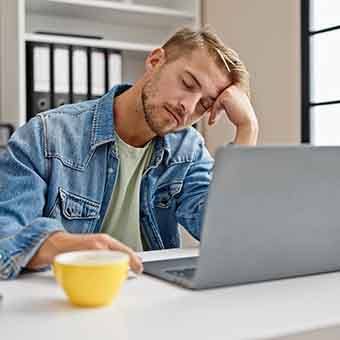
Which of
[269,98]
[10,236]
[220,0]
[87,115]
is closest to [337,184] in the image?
[10,236]

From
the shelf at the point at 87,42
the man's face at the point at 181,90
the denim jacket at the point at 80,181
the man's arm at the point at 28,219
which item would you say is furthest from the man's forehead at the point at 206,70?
the shelf at the point at 87,42

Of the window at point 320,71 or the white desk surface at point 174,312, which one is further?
the window at point 320,71

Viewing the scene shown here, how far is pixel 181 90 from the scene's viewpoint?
134cm

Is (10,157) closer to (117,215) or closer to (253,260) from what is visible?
(117,215)

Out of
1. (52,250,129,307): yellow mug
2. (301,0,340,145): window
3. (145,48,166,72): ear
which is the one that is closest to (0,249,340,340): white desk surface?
(52,250,129,307): yellow mug

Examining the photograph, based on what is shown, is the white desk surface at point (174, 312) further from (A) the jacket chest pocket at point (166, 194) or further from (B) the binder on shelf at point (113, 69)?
(B) the binder on shelf at point (113, 69)

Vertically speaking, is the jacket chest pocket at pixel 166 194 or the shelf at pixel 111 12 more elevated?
the shelf at pixel 111 12

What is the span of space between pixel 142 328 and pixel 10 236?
39 cm

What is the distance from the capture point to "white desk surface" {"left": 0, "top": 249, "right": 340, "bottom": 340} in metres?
0.65

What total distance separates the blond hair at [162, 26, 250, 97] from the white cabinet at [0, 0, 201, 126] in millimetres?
1221

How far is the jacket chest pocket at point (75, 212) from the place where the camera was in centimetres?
123

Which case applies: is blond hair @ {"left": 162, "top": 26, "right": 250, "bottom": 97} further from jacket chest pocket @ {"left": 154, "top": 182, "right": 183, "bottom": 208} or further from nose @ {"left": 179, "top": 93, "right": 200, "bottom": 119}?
jacket chest pocket @ {"left": 154, "top": 182, "right": 183, "bottom": 208}

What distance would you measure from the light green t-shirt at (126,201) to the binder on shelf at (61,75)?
4.03ft

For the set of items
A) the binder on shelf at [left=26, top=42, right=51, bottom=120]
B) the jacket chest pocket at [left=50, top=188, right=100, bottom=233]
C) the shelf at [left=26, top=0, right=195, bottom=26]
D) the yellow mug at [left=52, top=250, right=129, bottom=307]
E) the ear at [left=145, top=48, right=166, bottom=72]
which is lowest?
the yellow mug at [left=52, top=250, right=129, bottom=307]
